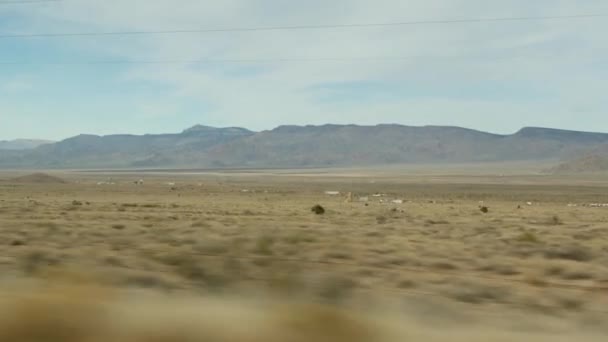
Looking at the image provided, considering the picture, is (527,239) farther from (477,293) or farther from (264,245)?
(477,293)

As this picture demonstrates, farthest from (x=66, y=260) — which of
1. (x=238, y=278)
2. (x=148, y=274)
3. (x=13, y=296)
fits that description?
(x=13, y=296)

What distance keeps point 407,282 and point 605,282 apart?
9.87 ft

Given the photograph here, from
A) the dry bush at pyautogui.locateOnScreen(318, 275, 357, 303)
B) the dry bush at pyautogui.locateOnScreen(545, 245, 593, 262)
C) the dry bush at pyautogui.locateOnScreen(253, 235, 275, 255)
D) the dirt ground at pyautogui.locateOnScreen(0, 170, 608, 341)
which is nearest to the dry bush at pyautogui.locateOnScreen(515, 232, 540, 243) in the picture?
the dirt ground at pyautogui.locateOnScreen(0, 170, 608, 341)

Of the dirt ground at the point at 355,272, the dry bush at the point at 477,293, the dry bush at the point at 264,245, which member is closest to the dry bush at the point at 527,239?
the dirt ground at the point at 355,272

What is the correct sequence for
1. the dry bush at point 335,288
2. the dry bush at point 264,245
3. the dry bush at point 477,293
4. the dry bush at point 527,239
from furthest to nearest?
the dry bush at point 527,239, the dry bush at point 264,245, the dry bush at point 477,293, the dry bush at point 335,288

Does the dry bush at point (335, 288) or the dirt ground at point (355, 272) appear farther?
the dry bush at point (335, 288)

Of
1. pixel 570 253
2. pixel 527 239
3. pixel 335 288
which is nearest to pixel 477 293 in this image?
pixel 335 288

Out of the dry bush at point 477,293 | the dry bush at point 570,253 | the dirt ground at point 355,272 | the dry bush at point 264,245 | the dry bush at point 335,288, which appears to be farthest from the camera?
the dry bush at point 570,253

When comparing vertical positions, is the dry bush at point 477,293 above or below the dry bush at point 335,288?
below

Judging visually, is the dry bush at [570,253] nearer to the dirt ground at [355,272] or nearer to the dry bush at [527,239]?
the dirt ground at [355,272]

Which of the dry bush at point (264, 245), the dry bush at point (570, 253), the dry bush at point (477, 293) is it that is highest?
the dry bush at point (264, 245)

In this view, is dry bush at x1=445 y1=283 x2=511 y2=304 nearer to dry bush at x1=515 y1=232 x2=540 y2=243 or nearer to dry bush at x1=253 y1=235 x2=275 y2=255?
dry bush at x1=253 y1=235 x2=275 y2=255


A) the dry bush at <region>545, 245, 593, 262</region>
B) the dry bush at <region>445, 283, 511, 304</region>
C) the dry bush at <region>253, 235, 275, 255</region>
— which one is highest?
the dry bush at <region>253, 235, 275, 255</region>

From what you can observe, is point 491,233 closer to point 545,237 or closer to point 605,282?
point 545,237
